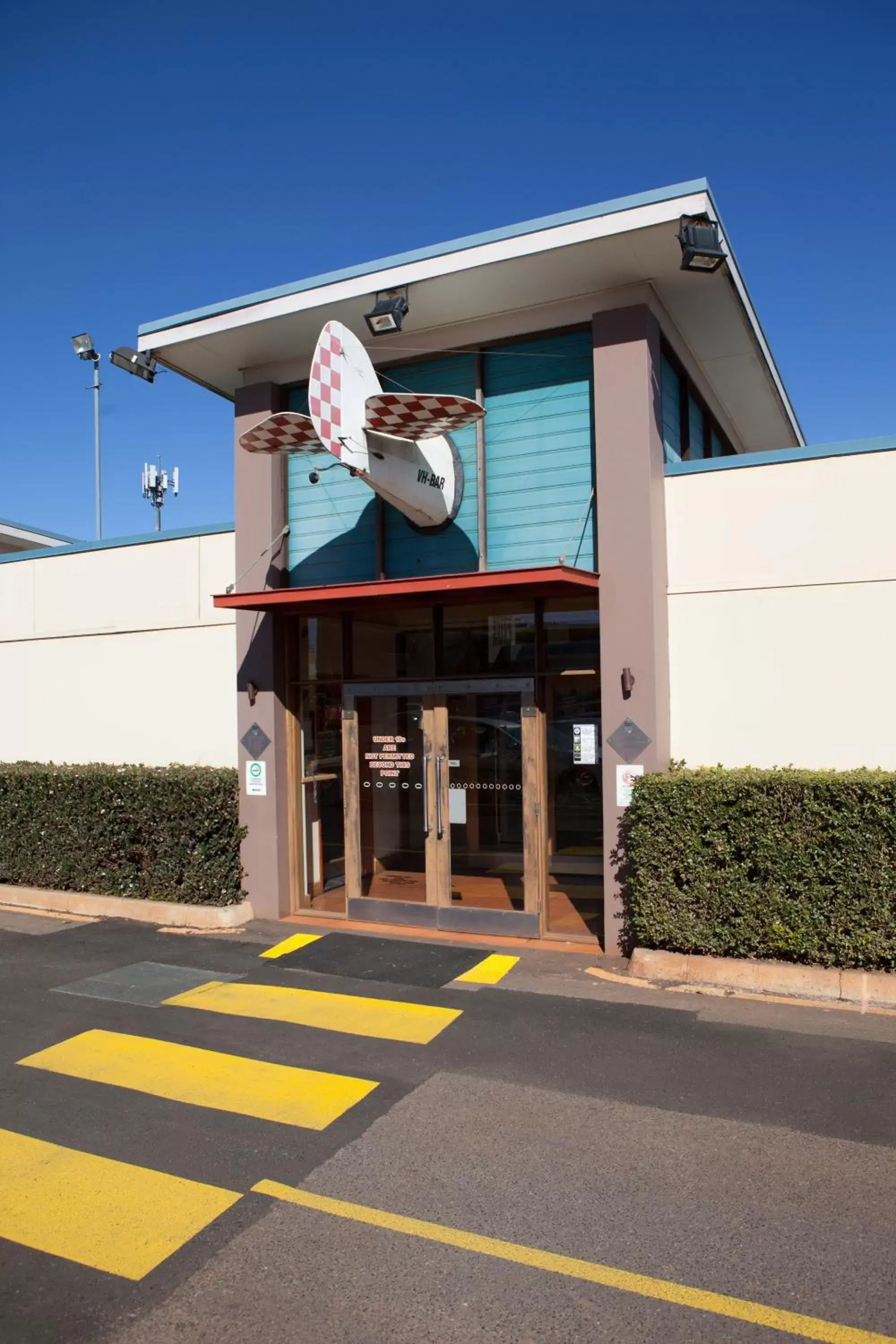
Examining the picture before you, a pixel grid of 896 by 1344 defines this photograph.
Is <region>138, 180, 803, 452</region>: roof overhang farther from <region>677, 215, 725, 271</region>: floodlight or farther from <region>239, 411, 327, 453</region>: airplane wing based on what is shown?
<region>239, 411, 327, 453</region>: airplane wing

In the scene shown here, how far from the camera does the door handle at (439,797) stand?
8984mm

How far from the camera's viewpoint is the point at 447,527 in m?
9.09

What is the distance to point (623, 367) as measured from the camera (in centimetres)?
817

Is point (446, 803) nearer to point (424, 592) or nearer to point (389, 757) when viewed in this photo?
point (389, 757)

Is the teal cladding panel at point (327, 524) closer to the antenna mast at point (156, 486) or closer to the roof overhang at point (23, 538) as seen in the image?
the roof overhang at point (23, 538)

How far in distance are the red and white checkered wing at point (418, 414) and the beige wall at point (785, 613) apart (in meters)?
2.07

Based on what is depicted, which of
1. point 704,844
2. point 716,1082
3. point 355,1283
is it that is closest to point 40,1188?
point 355,1283

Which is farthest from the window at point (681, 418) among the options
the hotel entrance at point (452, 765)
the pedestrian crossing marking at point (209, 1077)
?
the pedestrian crossing marking at point (209, 1077)

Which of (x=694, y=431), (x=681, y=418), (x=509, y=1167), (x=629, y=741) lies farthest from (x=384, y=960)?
(x=694, y=431)

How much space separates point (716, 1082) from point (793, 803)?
2.34m

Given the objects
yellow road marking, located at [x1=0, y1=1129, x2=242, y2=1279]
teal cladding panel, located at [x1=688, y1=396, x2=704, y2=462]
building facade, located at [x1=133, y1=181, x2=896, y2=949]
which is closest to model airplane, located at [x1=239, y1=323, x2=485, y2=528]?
building facade, located at [x1=133, y1=181, x2=896, y2=949]

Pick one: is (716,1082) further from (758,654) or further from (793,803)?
(758,654)

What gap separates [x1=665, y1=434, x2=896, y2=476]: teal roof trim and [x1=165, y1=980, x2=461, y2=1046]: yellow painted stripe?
5.01 metres

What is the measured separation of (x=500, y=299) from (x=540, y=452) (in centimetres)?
140
